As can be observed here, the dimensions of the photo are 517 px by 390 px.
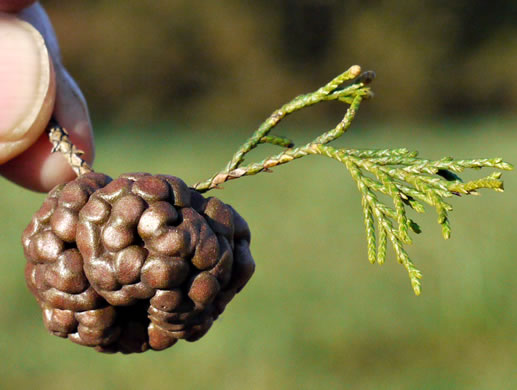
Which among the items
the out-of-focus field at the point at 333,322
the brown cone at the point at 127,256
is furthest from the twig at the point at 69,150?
the out-of-focus field at the point at 333,322

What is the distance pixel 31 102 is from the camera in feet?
6.37

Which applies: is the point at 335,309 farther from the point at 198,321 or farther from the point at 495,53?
the point at 495,53

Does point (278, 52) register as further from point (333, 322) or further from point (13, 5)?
point (13, 5)

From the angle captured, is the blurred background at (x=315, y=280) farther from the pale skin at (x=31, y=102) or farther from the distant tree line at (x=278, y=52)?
the pale skin at (x=31, y=102)

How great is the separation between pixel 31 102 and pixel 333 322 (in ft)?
10.7

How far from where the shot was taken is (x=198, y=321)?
4.57ft

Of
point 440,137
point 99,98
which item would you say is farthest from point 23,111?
point 99,98

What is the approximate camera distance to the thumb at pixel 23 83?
6.39 feet

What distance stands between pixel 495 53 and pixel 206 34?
288 inches

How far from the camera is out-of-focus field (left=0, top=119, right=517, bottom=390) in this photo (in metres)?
4.37

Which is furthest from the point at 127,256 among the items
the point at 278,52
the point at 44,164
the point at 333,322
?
the point at 278,52

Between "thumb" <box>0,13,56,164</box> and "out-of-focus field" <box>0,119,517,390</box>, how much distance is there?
8.49ft

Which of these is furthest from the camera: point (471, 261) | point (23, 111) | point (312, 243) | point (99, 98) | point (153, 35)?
point (153, 35)

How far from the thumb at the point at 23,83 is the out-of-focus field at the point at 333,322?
8.49ft
